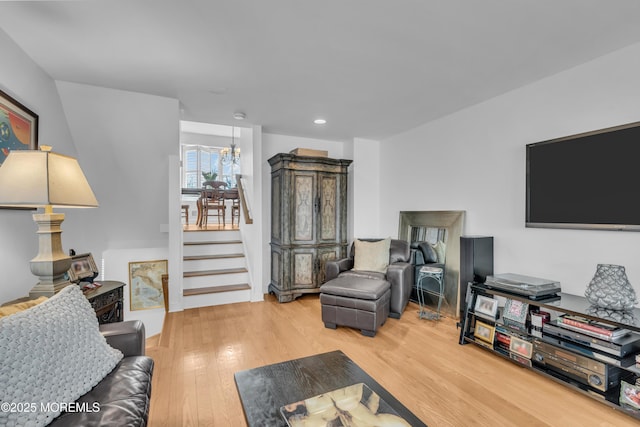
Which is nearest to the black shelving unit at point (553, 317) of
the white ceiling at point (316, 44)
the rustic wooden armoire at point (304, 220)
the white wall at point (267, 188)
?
the white ceiling at point (316, 44)

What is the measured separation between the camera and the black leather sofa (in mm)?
1159

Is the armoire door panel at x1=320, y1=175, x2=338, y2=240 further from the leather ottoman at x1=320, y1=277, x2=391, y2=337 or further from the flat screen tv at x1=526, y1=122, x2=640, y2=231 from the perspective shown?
the flat screen tv at x1=526, y1=122, x2=640, y2=231

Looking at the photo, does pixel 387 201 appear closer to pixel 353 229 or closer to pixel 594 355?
pixel 353 229

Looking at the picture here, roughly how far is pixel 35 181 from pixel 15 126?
30.4 inches

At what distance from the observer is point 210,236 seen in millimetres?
4617

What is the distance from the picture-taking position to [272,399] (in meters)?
1.37

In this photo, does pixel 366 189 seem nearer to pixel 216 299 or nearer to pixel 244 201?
pixel 244 201

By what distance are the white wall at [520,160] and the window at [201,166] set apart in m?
5.06

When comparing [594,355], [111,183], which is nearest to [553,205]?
[594,355]

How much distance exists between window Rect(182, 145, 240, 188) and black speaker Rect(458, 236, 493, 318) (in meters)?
5.82

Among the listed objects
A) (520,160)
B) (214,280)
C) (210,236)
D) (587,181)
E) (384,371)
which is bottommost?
(384,371)

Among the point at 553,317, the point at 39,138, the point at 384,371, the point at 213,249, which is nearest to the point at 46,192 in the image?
the point at 39,138

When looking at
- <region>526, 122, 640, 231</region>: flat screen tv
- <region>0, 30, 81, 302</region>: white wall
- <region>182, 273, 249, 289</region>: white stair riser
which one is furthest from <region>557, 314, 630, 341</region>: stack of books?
<region>0, 30, 81, 302</region>: white wall

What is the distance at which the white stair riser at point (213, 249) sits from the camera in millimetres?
4350
